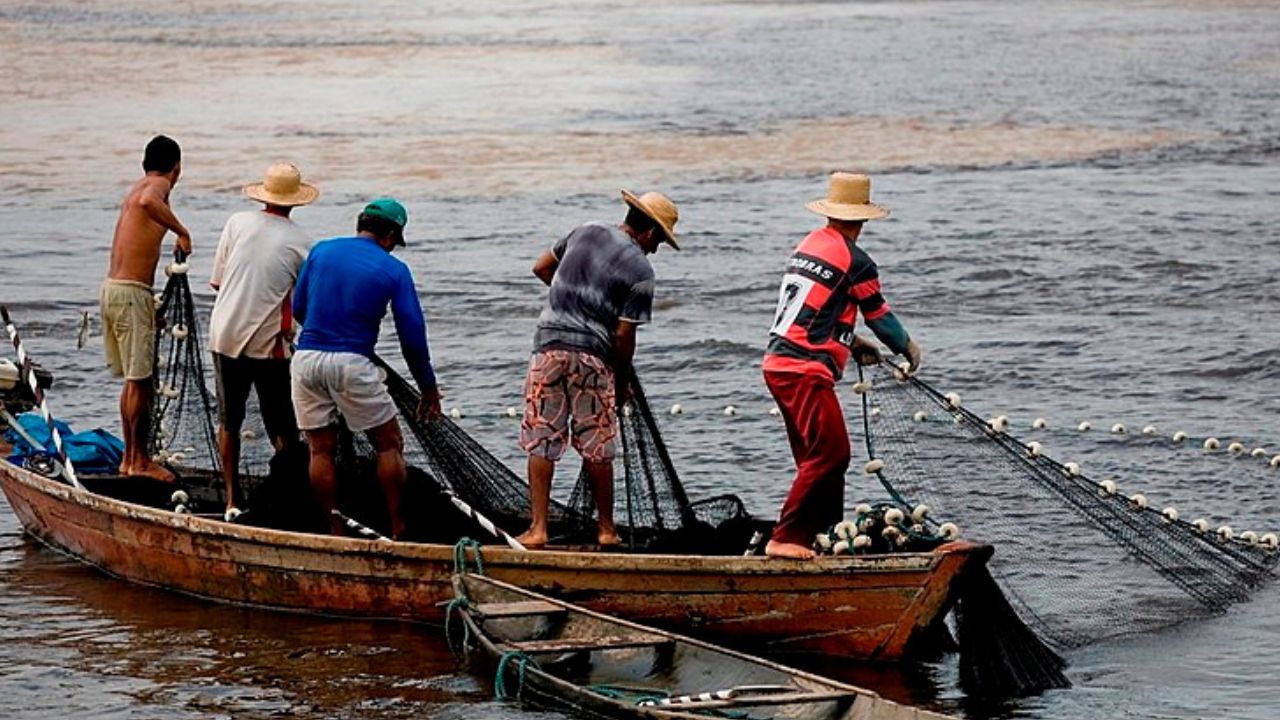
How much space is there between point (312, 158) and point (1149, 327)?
460 inches

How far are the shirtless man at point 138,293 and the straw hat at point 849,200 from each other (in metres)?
3.20

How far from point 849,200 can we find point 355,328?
2130mm

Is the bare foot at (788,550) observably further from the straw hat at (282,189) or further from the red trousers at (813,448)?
the straw hat at (282,189)

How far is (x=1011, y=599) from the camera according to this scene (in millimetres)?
9953

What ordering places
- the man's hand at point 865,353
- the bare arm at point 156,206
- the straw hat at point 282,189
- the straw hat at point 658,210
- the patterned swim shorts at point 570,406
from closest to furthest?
the straw hat at point 658,210
the man's hand at point 865,353
the patterned swim shorts at point 570,406
the straw hat at point 282,189
the bare arm at point 156,206

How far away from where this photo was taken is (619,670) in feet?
28.6

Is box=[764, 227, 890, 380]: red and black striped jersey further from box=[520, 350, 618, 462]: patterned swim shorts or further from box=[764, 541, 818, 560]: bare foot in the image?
box=[520, 350, 618, 462]: patterned swim shorts

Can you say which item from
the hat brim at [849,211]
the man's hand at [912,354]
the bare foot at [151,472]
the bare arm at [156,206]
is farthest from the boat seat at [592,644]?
the bare arm at [156,206]

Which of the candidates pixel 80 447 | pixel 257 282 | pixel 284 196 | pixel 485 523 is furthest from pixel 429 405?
pixel 80 447

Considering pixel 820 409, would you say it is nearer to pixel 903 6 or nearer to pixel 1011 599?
pixel 1011 599

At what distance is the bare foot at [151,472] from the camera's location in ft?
35.6

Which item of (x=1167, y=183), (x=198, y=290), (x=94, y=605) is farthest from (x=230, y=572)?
(x=1167, y=183)

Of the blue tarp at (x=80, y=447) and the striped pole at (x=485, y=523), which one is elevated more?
the blue tarp at (x=80, y=447)

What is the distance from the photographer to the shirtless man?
10547mm
